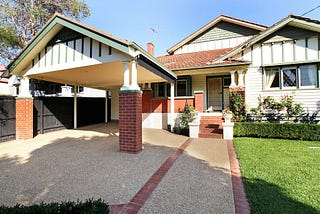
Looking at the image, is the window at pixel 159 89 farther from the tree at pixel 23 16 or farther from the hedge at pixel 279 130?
the tree at pixel 23 16

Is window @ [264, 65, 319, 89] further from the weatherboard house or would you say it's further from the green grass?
the green grass

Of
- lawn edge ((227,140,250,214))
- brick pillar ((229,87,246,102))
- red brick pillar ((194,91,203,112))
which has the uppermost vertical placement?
brick pillar ((229,87,246,102))

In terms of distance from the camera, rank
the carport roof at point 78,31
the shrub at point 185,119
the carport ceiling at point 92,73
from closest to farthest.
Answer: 1. the carport roof at point 78,31
2. the carport ceiling at point 92,73
3. the shrub at point 185,119

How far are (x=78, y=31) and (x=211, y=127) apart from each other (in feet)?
24.9

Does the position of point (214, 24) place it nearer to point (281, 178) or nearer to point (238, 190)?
point (281, 178)

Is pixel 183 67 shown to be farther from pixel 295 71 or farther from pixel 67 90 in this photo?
pixel 67 90

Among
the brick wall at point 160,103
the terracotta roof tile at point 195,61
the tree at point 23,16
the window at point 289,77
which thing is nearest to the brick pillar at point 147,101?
the brick wall at point 160,103

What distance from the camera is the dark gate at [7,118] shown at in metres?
7.42

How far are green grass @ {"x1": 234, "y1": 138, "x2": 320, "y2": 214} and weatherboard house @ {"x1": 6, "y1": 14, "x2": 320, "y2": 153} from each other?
3.16 metres

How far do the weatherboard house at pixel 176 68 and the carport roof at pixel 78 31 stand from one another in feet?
0.10

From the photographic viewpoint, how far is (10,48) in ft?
48.2

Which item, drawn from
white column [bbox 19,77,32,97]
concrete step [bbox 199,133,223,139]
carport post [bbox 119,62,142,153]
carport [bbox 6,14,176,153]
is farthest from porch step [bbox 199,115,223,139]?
white column [bbox 19,77,32,97]

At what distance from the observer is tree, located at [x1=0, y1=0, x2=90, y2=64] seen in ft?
42.2

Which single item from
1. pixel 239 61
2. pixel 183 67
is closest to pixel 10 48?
pixel 183 67
